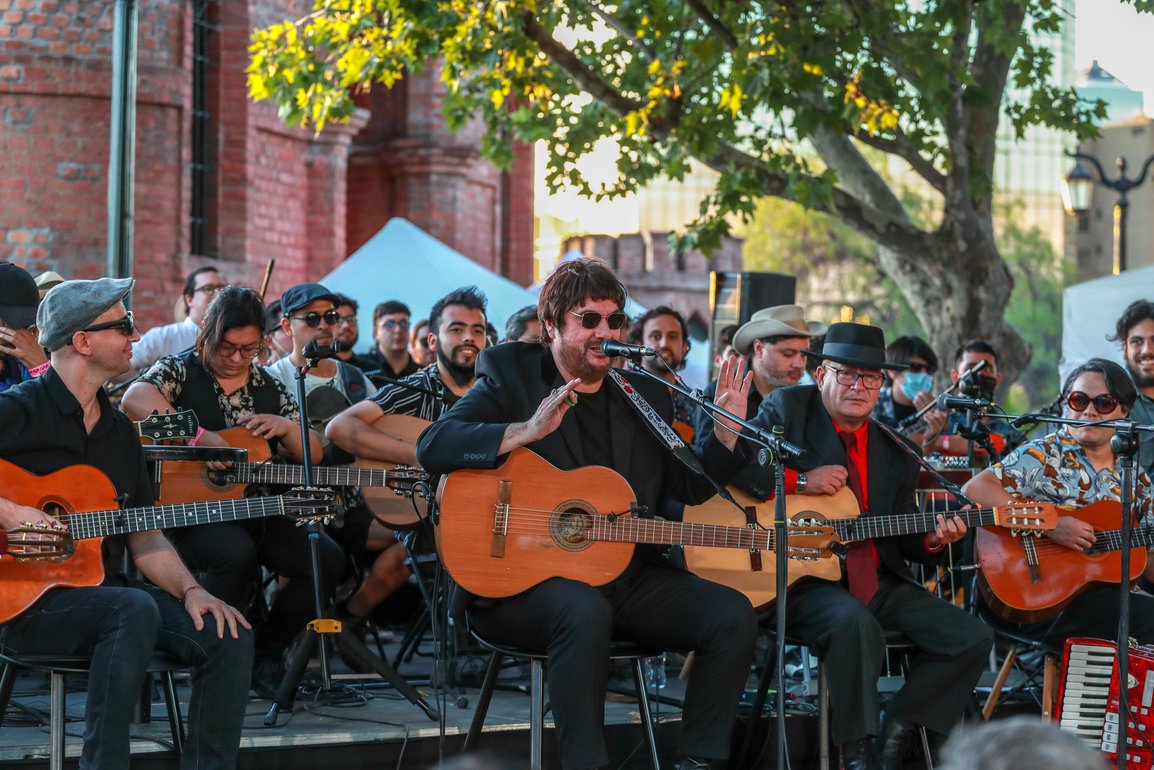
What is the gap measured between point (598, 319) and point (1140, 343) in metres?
3.86

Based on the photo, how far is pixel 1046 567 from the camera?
655 cm

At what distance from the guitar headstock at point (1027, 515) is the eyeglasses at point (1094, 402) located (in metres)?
0.71

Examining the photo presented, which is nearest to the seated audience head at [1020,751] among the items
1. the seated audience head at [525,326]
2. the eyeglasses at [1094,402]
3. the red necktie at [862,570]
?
the red necktie at [862,570]

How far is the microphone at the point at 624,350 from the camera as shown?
4.95 m

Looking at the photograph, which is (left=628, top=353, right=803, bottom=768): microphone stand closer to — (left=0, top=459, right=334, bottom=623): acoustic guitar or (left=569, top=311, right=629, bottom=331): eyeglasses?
(left=569, top=311, right=629, bottom=331): eyeglasses

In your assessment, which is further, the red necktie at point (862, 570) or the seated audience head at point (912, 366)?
the seated audience head at point (912, 366)

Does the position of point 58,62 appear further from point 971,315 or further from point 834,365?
point 834,365

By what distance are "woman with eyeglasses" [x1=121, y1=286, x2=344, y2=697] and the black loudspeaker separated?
Result: 15.3ft

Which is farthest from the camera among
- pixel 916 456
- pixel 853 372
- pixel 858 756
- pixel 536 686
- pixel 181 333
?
pixel 181 333

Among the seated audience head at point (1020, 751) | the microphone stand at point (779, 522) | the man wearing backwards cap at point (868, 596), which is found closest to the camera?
the seated audience head at point (1020, 751)

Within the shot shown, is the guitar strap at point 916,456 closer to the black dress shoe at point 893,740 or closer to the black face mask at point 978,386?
the black dress shoe at point 893,740

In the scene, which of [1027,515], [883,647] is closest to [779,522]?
[883,647]

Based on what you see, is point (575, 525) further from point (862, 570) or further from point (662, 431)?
point (862, 570)

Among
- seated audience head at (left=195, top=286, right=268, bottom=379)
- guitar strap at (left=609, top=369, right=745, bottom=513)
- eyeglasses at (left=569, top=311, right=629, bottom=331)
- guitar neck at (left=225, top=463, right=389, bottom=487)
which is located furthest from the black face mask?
seated audience head at (left=195, top=286, right=268, bottom=379)
